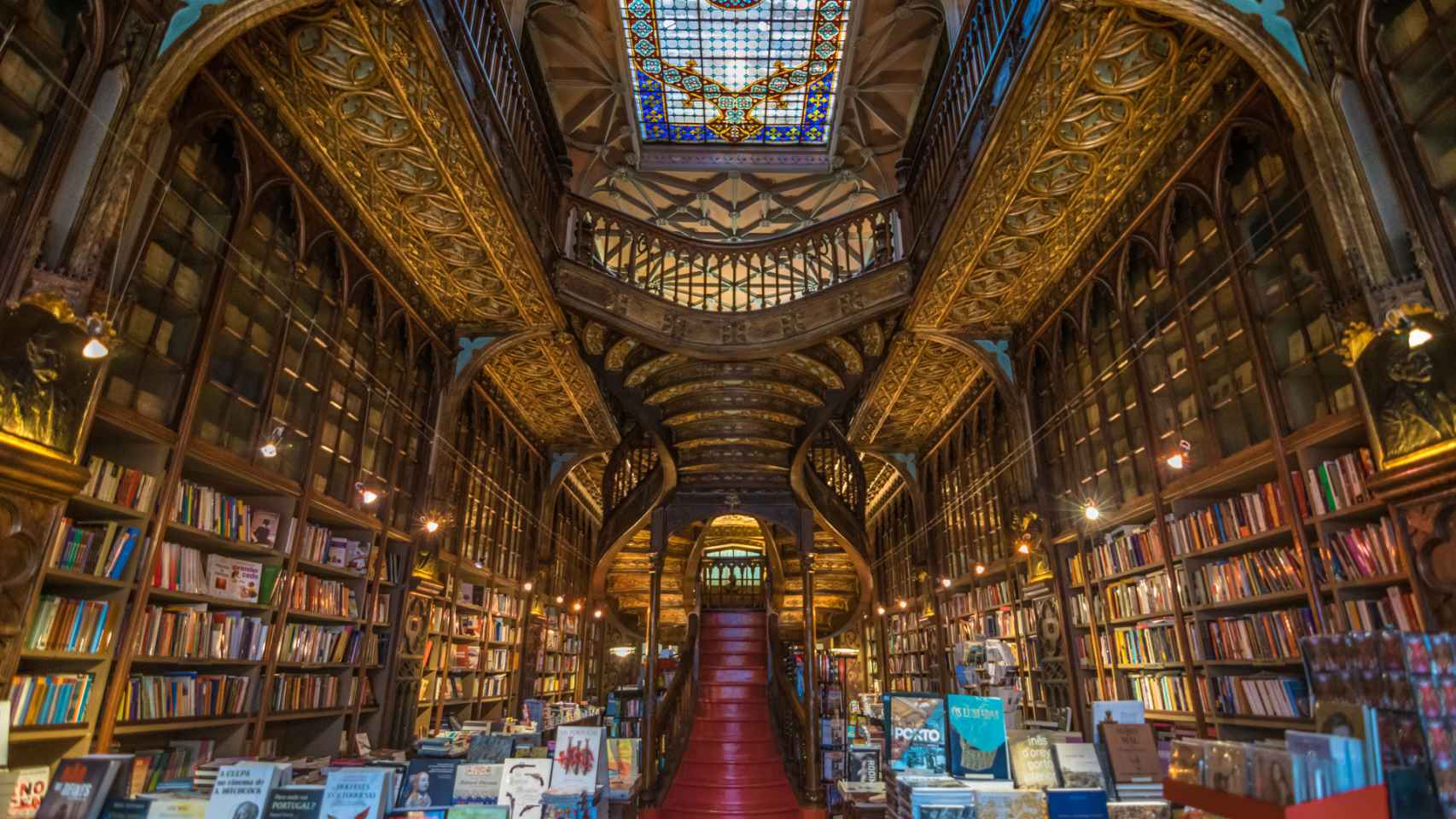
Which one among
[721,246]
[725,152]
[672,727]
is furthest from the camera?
[725,152]

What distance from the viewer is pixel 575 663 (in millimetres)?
11688

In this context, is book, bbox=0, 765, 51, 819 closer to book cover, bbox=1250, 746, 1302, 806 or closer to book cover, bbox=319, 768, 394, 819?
book cover, bbox=319, 768, 394, 819

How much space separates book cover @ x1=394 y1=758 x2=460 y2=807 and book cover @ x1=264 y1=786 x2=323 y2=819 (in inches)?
14.3

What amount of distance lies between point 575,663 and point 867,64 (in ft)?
32.5

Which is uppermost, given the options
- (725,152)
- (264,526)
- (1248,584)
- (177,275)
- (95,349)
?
(725,152)

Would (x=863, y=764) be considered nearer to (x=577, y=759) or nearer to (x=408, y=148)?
(x=577, y=759)

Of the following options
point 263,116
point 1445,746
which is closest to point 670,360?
point 263,116

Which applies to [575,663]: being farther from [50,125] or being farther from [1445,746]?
[1445,746]

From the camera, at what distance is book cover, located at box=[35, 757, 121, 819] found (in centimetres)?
196

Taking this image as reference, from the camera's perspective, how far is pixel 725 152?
11297mm

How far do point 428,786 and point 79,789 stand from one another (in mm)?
928

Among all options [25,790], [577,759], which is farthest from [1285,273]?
[25,790]

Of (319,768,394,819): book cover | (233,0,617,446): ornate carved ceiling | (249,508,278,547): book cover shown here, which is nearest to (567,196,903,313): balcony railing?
(233,0,617,446): ornate carved ceiling

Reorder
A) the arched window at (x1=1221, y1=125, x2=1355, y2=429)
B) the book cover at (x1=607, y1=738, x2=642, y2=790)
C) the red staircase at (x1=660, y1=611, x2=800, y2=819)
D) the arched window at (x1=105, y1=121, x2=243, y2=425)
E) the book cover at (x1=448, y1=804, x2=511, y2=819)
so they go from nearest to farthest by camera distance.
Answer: the book cover at (x1=448, y1=804, x2=511, y2=819) → the arched window at (x1=105, y1=121, x2=243, y2=425) → the arched window at (x1=1221, y1=125, x2=1355, y2=429) → the book cover at (x1=607, y1=738, x2=642, y2=790) → the red staircase at (x1=660, y1=611, x2=800, y2=819)
